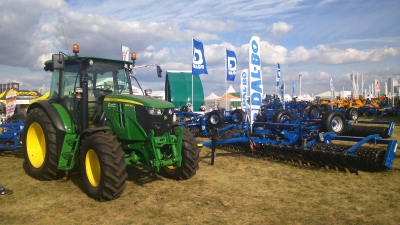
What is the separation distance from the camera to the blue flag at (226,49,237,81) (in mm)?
16641

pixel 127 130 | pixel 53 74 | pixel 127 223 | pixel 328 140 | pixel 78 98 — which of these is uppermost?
pixel 53 74

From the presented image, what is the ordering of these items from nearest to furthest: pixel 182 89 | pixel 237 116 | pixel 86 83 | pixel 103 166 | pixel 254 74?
pixel 103 166, pixel 86 83, pixel 254 74, pixel 237 116, pixel 182 89

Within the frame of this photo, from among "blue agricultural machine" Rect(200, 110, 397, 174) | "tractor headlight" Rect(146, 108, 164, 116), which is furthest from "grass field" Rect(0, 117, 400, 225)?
"tractor headlight" Rect(146, 108, 164, 116)

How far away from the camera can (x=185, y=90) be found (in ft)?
88.4

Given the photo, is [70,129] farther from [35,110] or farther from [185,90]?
[185,90]

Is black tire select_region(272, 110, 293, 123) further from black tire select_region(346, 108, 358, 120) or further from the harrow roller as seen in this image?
black tire select_region(346, 108, 358, 120)

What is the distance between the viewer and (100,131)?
495cm

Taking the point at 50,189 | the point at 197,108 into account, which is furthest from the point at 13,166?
the point at 197,108

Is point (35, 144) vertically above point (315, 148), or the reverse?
point (35, 144)

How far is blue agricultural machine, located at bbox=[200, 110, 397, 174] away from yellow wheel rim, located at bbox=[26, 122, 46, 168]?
3.09 m

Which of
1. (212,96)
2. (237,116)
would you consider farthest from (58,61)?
(212,96)

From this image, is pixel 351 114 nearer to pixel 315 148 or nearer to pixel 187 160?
pixel 315 148

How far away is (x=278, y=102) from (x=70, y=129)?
19264 mm

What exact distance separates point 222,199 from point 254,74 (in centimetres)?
464
